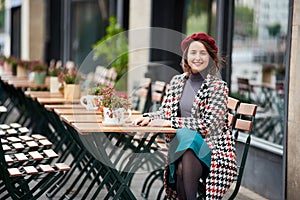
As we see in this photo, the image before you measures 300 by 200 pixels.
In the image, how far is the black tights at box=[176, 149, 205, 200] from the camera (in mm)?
4426

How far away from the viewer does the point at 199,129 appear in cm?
452

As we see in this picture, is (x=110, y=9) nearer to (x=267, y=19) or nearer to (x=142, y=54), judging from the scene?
(x=142, y=54)

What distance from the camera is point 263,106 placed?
826cm

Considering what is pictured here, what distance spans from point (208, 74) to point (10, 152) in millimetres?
1821

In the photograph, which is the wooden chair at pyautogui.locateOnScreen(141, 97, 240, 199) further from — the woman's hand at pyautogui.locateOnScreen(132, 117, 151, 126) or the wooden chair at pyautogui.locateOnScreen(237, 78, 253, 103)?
the wooden chair at pyautogui.locateOnScreen(237, 78, 253, 103)

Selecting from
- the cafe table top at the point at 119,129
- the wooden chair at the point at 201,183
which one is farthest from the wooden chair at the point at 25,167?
the wooden chair at the point at 201,183

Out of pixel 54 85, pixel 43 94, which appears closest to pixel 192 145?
pixel 43 94

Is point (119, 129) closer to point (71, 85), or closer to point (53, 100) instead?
point (53, 100)

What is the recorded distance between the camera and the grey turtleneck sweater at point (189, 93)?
15.4ft

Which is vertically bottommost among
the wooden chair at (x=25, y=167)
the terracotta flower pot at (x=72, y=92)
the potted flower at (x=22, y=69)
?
the wooden chair at (x=25, y=167)

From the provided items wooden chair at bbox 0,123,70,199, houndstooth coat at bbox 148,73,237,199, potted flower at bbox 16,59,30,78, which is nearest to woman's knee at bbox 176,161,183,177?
houndstooth coat at bbox 148,73,237,199

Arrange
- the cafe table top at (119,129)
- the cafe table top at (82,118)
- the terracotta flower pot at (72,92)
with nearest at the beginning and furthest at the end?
the cafe table top at (119,129) < the cafe table top at (82,118) < the terracotta flower pot at (72,92)

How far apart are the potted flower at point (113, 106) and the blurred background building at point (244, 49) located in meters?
1.36

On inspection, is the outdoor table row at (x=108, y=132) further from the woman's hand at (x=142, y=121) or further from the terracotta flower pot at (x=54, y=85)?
the terracotta flower pot at (x=54, y=85)
